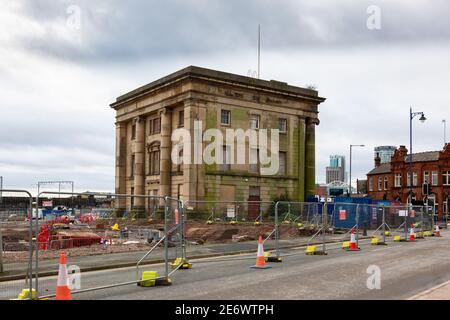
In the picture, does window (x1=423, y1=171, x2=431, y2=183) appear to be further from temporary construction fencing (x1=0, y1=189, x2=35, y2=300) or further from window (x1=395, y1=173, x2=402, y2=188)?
temporary construction fencing (x1=0, y1=189, x2=35, y2=300)

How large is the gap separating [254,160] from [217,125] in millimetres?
5682

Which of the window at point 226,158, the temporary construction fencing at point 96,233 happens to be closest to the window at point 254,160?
the window at point 226,158

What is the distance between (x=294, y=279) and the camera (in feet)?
44.5

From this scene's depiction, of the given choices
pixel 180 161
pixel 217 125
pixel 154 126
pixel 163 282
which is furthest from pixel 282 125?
pixel 163 282

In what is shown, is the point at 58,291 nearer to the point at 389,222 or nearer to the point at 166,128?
the point at 389,222

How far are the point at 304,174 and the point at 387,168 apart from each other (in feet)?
134

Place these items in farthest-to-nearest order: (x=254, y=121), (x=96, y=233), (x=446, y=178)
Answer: (x=446, y=178)
(x=254, y=121)
(x=96, y=233)

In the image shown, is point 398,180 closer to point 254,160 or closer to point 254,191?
point 254,191

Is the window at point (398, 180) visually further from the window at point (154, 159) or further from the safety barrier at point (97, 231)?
the safety barrier at point (97, 231)

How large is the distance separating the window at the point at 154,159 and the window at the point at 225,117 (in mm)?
8574

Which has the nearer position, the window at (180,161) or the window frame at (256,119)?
the window at (180,161)

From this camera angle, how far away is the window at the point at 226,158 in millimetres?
53156

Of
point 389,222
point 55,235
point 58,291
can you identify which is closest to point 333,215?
point 389,222

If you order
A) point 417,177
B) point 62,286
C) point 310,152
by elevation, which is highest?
point 310,152
